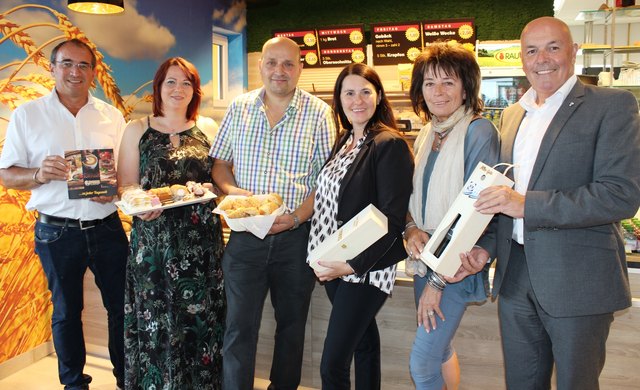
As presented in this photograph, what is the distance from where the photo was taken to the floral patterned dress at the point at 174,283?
2.75 meters

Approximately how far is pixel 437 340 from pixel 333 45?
5547 mm

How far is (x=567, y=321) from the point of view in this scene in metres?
1.89

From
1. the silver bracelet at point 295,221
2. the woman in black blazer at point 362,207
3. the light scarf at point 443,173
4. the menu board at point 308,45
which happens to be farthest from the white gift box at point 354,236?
the menu board at point 308,45

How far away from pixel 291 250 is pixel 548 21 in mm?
1480

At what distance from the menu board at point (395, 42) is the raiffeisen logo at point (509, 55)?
3.58ft

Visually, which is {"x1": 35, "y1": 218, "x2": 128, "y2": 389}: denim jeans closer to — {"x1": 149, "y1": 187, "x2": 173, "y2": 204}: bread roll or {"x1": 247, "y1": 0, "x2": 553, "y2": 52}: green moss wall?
{"x1": 149, "y1": 187, "x2": 173, "y2": 204}: bread roll

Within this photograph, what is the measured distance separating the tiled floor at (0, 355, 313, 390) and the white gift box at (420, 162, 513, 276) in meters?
1.63

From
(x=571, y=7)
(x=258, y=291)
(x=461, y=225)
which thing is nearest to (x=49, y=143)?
(x=258, y=291)

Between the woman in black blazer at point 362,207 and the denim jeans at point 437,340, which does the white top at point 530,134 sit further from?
the woman in black blazer at point 362,207

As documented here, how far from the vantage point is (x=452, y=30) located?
21.3 ft

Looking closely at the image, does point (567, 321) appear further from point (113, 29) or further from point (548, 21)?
point (113, 29)

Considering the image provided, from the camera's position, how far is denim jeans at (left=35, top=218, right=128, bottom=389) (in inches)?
118

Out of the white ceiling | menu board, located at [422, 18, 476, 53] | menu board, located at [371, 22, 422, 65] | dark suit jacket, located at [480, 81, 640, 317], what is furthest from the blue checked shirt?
the white ceiling

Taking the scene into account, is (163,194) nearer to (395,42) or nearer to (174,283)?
(174,283)
